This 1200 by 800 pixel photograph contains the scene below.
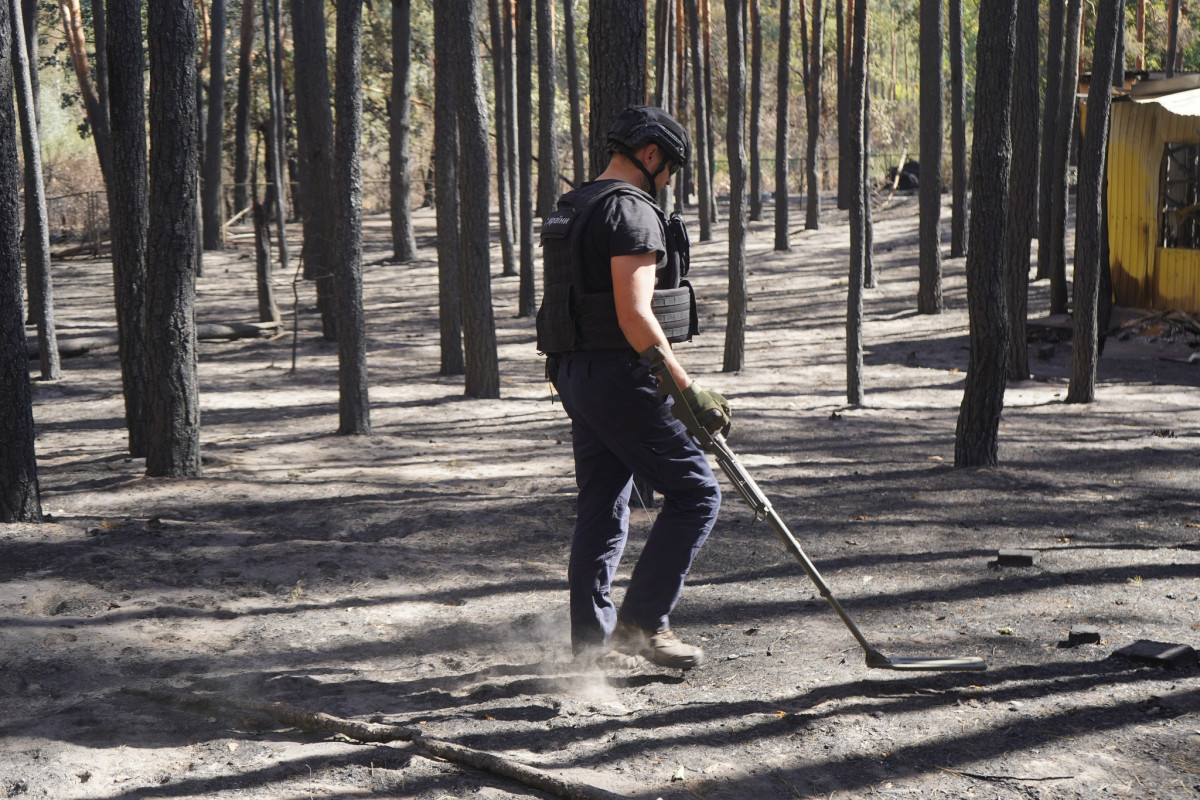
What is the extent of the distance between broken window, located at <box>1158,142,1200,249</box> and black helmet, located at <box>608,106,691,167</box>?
14542 millimetres

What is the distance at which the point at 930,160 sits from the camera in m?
19.2

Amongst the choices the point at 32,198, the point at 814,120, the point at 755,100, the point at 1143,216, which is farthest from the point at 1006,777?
the point at 755,100

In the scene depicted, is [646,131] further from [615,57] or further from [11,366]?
[11,366]

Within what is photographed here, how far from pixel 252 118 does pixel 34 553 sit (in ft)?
104

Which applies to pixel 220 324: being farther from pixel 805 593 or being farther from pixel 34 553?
pixel 805 593

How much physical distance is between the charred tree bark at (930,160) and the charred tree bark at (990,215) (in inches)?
390

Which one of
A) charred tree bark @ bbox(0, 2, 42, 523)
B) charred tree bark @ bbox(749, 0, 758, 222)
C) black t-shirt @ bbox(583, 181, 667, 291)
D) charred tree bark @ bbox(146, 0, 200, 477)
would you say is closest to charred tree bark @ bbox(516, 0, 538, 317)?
charred tree bark @ bbox(749, 0, 758, 222)

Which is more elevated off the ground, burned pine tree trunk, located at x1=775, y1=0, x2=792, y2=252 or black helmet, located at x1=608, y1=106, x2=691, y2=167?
burned pine tree trunk, located at x1=775, y1=0, x2=792, y2=252

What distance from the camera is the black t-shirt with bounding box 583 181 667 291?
3.71 m

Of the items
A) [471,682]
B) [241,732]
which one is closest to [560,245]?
[471,682]

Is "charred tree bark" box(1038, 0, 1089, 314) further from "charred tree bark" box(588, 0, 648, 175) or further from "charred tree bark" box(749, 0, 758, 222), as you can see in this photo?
"charred tree bark" box(749, 0, 758, 222)

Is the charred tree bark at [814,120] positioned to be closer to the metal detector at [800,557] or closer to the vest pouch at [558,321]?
the metal detector at [800,557]

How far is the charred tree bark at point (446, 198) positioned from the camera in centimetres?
1352

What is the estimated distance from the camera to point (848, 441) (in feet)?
33.4
